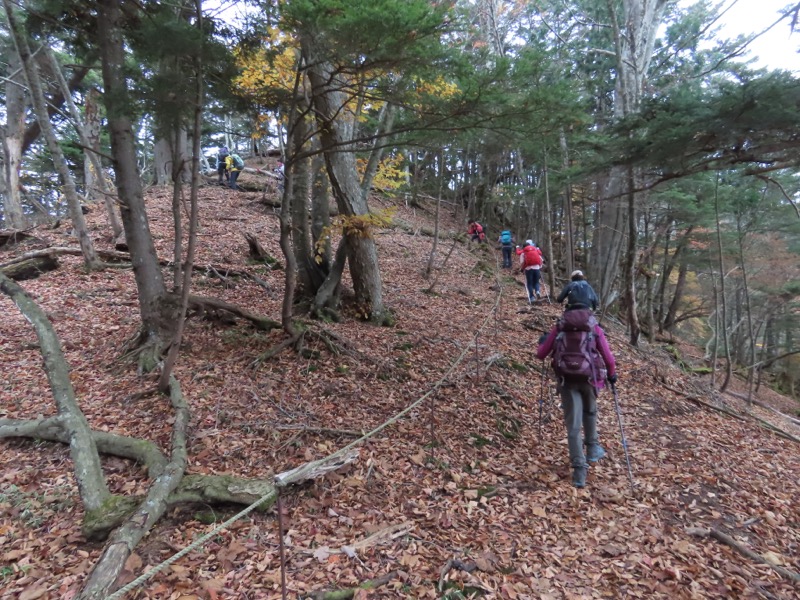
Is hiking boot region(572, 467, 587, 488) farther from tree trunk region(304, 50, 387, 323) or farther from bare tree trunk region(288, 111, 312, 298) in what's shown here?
bare tree trunk region(288, 111, 312, 298)

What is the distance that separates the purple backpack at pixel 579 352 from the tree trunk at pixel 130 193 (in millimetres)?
5143

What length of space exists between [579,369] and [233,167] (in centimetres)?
1543

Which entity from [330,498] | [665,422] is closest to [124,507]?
[330,498]

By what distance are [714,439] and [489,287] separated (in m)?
8.35

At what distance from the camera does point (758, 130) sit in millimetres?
4633

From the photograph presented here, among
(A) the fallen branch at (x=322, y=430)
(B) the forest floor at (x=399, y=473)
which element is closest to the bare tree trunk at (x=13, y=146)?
(B) the forest floor at (x=399, y=473)

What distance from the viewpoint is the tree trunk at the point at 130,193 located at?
4793 mm

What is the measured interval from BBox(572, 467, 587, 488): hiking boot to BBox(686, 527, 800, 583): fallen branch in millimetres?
969

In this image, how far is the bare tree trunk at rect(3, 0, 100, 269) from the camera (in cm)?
708

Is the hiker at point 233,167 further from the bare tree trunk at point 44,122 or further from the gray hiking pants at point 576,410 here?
the gray hiking pants at point 576,410

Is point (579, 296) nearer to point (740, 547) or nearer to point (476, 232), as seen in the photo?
point (740, 547)

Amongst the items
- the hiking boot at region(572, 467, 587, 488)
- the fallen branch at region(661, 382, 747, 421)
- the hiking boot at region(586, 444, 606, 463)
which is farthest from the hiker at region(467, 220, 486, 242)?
the hiking boot at region(572, 467, 587, 488)

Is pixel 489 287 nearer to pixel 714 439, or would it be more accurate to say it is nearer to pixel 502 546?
pixel 714 439

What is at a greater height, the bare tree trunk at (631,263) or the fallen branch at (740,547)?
the bare tree trunk at (631,263)
